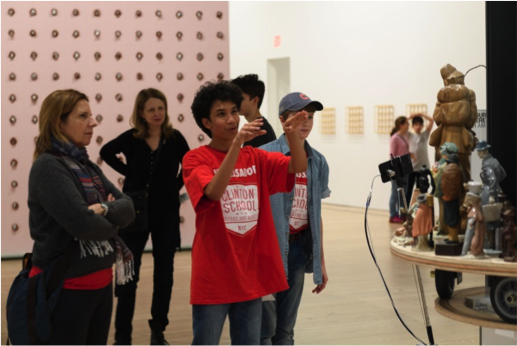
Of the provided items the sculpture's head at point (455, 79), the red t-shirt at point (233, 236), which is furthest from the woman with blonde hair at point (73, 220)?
the sculpture's head at point (455, 79)

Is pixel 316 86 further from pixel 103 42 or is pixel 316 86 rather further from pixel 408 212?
pixel 408 212

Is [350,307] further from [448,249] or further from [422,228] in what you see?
[448,249]

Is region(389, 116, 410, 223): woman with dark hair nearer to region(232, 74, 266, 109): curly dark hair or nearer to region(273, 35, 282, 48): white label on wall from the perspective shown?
region(273, 35, 282, 48): white label on wall

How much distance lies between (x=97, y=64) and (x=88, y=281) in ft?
19.4

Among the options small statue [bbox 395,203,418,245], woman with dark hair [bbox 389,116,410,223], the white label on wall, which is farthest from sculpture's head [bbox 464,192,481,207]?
the white label on wall

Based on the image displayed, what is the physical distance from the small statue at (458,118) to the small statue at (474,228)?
0.27m

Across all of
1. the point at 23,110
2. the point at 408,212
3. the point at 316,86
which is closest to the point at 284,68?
the point at 316,86

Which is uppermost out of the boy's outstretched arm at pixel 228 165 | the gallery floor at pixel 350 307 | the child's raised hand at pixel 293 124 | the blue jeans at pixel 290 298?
the child's raised hand at pixel 293 124

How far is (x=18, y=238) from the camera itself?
330 inches

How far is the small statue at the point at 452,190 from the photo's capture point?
10.6 feet

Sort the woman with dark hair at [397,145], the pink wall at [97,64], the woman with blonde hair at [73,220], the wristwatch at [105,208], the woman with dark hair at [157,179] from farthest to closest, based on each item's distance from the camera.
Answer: the woman with dark hair at [397,145]
the pink wall at [97,64]
the woman with dark hair at [157,179]
the wristwatch at [105,208]
the woman with blonde hair at [73,220]

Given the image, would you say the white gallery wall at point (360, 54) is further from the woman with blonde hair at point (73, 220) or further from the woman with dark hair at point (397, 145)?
the woman with blonde hair at point (73, 220)

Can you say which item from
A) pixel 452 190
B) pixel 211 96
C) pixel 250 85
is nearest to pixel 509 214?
pixel 452 190

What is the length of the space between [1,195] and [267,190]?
19.4ft
